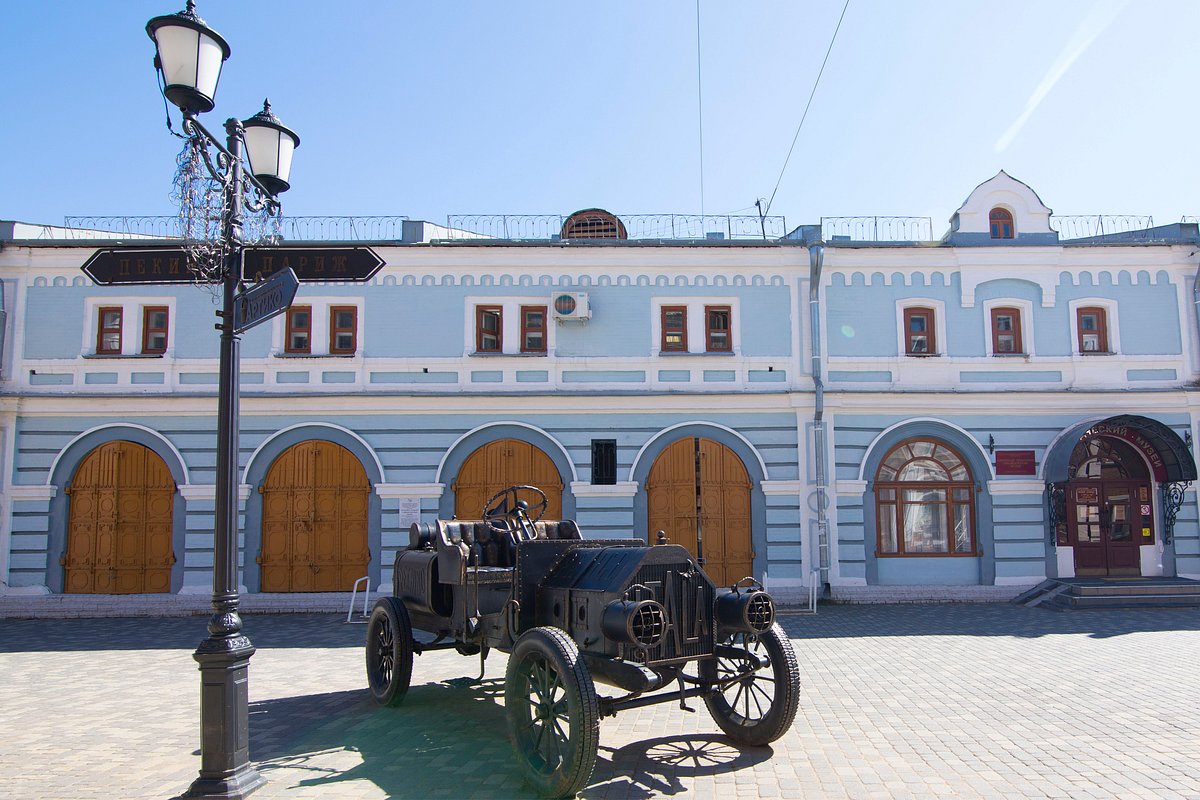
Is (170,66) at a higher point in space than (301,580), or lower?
higher

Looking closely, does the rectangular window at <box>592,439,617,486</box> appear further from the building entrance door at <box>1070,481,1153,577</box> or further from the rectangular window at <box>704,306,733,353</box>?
the building entrance door at <box>1070,481,1153,577</box>

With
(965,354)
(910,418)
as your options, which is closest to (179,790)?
(910,418)

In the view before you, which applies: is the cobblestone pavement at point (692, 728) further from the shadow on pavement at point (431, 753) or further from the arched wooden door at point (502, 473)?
the arched wooden door at point (502, 473)

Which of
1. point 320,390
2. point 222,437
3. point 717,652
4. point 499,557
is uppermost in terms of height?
point 320,390

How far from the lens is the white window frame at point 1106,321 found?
633 inches

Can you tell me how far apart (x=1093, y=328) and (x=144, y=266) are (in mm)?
16097

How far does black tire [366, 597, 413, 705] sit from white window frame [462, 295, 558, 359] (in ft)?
25.6

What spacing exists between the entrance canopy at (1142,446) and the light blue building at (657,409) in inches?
2.0

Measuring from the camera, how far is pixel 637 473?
51.0 ft

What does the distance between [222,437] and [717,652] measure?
Answer: 3945 mm

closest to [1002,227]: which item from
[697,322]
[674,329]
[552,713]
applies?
[697,322]

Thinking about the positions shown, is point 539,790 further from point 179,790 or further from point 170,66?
point 170,66

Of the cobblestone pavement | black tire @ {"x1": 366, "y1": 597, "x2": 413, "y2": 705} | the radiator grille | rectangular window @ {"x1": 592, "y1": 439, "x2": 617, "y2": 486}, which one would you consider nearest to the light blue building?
rectangular window @ {"x1": 592, "y1": 439, "x2": 617, "y2": 486}

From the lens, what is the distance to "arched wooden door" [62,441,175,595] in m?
15.2
